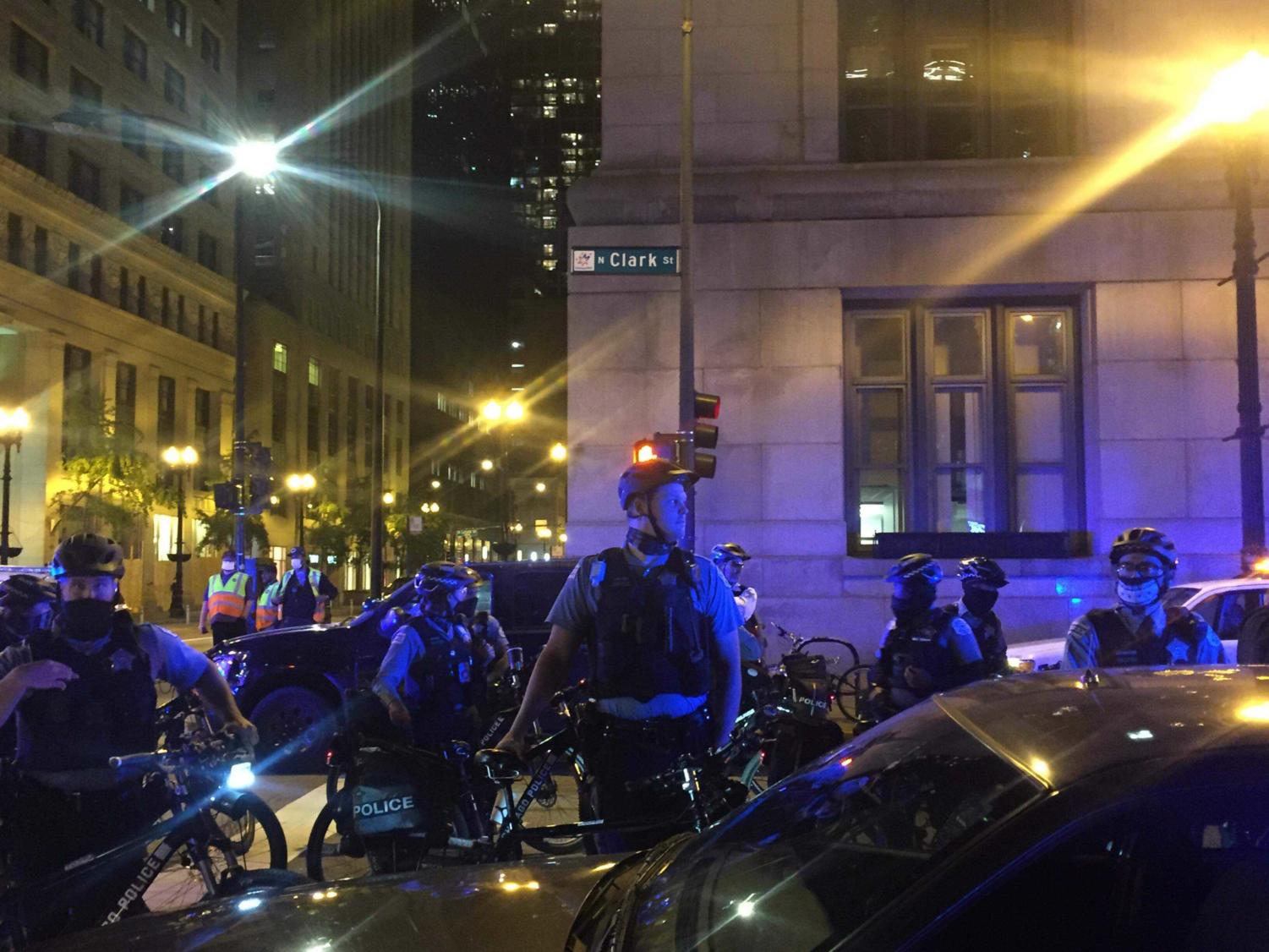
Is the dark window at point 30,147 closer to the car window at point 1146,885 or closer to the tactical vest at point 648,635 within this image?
the tactical vest at point 648,635

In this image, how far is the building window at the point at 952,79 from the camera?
52.4 ft

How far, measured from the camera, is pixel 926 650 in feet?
18.9

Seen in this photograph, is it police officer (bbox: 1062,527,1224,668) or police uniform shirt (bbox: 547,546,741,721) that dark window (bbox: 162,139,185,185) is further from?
police officer (bbox: 1062,527,1224,668)

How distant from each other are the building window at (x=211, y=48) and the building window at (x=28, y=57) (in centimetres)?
1465

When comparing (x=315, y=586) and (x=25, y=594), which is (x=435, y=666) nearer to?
(x=25, y=594)

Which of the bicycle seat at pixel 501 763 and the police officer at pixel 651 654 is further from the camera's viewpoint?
the bicycle seat at pixel 501 763

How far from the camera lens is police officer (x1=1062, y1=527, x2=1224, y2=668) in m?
4.93

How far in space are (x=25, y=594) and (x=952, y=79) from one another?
14332mm

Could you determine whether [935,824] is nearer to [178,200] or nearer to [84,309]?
[84,309]

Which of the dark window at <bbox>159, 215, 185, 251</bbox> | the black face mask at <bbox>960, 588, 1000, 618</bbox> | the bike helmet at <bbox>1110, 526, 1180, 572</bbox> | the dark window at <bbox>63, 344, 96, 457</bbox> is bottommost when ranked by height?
the black face mask at <bbox>960, 588, 1000, 618</bbox>

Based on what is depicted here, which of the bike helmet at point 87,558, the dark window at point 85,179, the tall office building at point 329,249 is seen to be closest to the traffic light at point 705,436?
the bike helmet at point 87,558

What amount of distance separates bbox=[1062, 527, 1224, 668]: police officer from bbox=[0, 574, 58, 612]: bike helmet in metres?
5.69

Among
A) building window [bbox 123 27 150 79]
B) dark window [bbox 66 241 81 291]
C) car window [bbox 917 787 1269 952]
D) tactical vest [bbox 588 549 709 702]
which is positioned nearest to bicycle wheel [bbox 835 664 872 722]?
tactical vest [bbox 588 549 709 702]

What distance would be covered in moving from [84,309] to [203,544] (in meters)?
10.7
